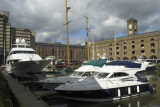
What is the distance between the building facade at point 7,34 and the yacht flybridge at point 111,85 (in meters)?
79.9

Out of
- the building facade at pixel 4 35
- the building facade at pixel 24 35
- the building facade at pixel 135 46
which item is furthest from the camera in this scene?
the building facade at pixel 24 35

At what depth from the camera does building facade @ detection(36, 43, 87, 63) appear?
355 ft

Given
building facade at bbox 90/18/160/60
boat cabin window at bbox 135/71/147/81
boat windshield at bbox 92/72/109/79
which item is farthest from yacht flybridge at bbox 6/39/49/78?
building facade at bbox 90/18/160/60

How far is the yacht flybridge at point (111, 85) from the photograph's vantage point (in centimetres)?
1109

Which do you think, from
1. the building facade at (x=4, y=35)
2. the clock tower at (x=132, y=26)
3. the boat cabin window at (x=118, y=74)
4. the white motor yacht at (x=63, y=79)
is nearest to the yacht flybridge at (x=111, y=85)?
the boat cabin window at (x=118, y=74)

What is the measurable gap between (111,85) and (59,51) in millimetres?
106322

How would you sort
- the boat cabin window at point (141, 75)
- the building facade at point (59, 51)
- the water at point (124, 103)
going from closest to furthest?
the water at point (124, 103)
the boat cabin window at point (141, 75)
the building facade at point (59, 51)

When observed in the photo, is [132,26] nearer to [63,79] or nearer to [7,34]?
[7,34]

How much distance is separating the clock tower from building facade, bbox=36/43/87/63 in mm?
45378

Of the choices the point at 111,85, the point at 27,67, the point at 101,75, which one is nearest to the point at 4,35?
the point at 27,67

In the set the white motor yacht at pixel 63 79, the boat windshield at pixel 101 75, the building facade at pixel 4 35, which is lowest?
the white motor yacht at pixel 63 79

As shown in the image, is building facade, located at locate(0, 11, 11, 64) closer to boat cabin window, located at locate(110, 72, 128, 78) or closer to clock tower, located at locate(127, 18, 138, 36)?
clock tower, located at locate(127, 18, 138, 36)

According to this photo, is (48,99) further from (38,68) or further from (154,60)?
(154,60)

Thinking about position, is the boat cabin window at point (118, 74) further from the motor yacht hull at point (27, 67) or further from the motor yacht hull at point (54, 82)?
the motor yacht hull at point (27, 67)
